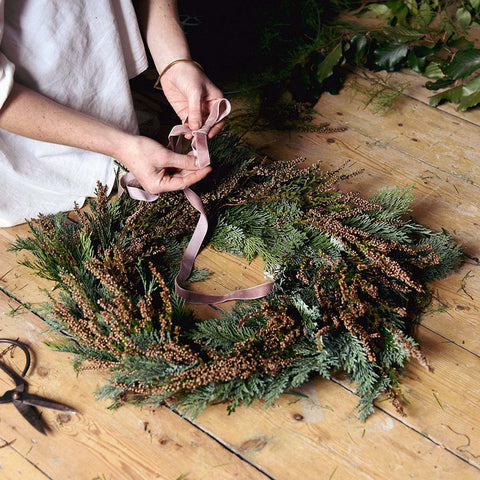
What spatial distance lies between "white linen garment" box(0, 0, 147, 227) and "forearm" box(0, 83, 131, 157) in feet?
0.18

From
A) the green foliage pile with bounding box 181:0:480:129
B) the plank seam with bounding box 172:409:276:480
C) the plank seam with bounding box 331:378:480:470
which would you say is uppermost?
the green foliage pile with bounding box 181:0:480:129

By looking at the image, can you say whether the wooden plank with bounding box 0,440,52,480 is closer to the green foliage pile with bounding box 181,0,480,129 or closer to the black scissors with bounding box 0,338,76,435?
the black scissors with bounding box 0,338,76,435

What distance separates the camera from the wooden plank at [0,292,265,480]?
107 centimetres

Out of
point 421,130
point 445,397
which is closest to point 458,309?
point 445,397

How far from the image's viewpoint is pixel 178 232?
141 centimetres

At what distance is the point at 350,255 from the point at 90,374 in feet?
2.11

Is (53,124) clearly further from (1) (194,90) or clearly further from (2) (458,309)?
(2) (458,309)

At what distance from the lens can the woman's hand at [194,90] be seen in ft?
4.41

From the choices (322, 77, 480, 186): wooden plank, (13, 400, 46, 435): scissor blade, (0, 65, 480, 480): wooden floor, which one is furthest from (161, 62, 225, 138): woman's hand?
(13, 400, 46, 435): scissor blade

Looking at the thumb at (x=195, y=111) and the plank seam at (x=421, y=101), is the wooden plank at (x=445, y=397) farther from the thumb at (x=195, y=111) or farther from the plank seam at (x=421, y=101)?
the plank seam at (x=421, y=101)

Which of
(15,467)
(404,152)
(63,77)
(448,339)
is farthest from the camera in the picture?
(404,152)

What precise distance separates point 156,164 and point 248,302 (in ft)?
1.27

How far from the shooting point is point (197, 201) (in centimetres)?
135

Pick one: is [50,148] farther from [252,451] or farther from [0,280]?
[252,451]
